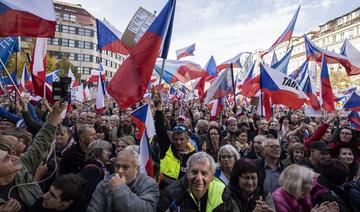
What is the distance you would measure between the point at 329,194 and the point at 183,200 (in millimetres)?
1348

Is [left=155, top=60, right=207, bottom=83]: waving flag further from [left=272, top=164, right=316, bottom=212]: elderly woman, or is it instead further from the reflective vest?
the reflective vest

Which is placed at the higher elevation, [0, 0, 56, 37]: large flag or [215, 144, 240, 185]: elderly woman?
[0, 0, 56, 37]: large flag

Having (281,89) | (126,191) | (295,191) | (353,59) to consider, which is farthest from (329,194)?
(353,59)

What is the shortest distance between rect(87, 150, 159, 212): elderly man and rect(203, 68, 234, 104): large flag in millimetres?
6383

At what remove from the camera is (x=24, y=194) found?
2.91 m

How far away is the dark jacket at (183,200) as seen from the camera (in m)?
2.92

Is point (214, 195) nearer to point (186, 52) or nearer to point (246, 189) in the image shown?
point (246, 189)

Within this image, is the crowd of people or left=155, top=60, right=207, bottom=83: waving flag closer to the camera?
the crowd of people

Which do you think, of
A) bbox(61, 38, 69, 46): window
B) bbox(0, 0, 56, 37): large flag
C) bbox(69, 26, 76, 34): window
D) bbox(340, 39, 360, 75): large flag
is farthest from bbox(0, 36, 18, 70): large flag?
bbox(69, 26, 76, 34): window

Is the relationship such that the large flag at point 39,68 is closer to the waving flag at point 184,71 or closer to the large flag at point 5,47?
the large flag at point 5,47

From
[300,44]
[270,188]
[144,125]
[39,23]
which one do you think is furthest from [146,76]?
[300,44]

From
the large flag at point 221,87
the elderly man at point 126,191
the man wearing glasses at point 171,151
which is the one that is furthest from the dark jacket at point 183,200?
the large flag at point 221,87

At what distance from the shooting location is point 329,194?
315 cm

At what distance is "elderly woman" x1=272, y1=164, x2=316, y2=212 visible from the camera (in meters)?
3.20
